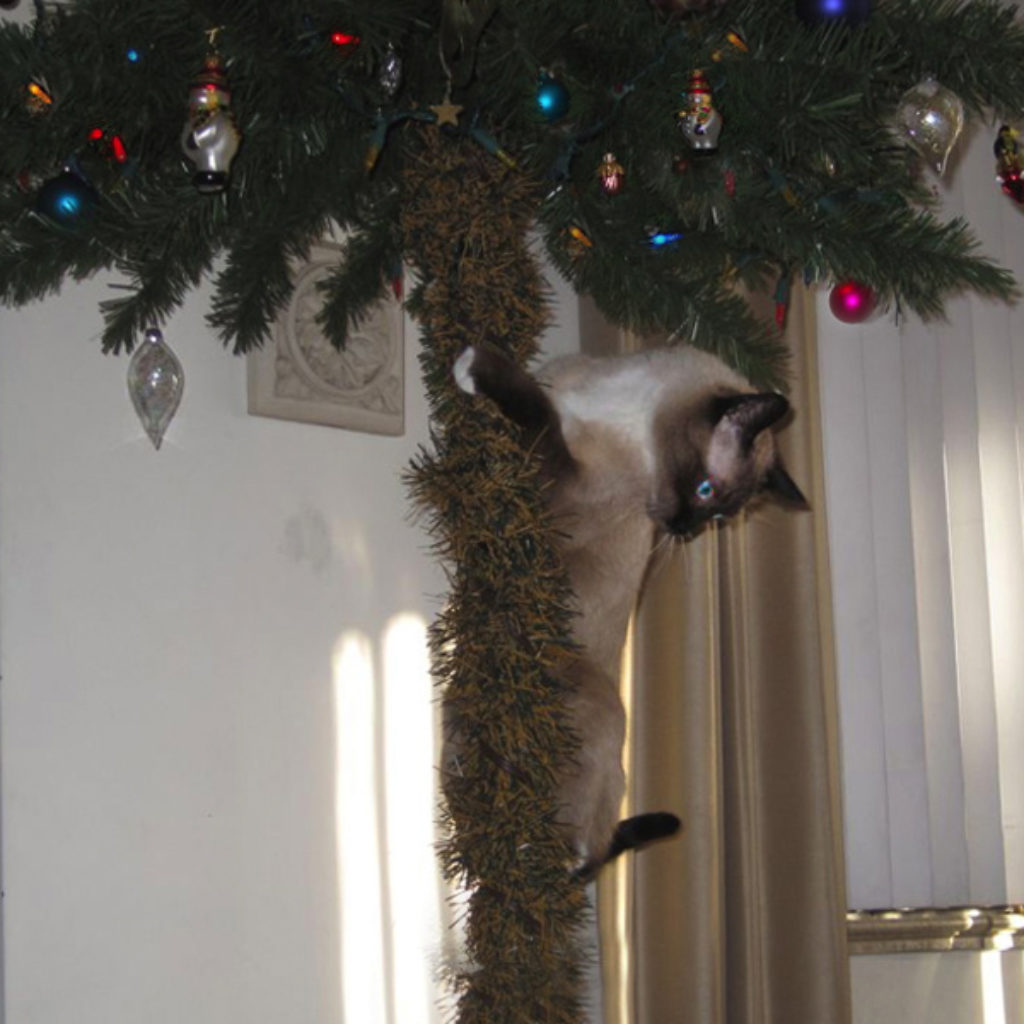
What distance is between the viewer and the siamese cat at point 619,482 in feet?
2.85

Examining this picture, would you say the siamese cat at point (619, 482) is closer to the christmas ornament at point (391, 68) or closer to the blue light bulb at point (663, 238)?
the blue light bulb at point (663, 238)

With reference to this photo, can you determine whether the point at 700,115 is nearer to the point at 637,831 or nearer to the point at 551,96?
the point at 551,96

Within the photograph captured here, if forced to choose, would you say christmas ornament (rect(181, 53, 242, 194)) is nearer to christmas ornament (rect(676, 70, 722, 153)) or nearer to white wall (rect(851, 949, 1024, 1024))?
christmas ornament (rect(676, 70, 722, 153))

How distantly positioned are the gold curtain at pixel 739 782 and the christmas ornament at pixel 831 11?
3.38 ft

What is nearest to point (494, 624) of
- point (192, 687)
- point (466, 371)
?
point (466, 371)

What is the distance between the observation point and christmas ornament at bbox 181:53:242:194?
2.23ft

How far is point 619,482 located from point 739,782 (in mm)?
977

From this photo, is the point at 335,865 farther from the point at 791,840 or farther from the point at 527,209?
the point at 527,209

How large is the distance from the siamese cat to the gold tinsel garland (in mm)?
103

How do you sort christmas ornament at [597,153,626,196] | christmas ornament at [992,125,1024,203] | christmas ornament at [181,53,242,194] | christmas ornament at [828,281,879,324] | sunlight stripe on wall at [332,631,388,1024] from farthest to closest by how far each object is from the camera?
1. sunlight stripe on wall at [332,631,388,1024]
2. christmas ornament at [828,281,879,324]
3. christmas ornament at [992,125,1024,203]
4. christmas ornament at [597,153,626,196]
5. christmas ornament at [181,53,242,194]

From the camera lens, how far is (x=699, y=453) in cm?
89

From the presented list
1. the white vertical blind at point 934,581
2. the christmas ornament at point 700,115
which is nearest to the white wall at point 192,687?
the white vertical blind at point 934,581

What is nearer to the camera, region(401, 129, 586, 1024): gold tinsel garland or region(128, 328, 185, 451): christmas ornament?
Result: region(401, 129, 586, 1024): gold tinsel garland

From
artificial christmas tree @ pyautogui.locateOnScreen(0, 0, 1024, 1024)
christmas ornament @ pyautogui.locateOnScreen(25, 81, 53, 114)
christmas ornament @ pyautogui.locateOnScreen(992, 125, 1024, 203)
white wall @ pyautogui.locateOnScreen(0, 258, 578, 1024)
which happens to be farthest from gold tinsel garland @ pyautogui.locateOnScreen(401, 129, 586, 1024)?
white wall @ pyautogui.locateOnScreen(0, 258, 578, 1024)
